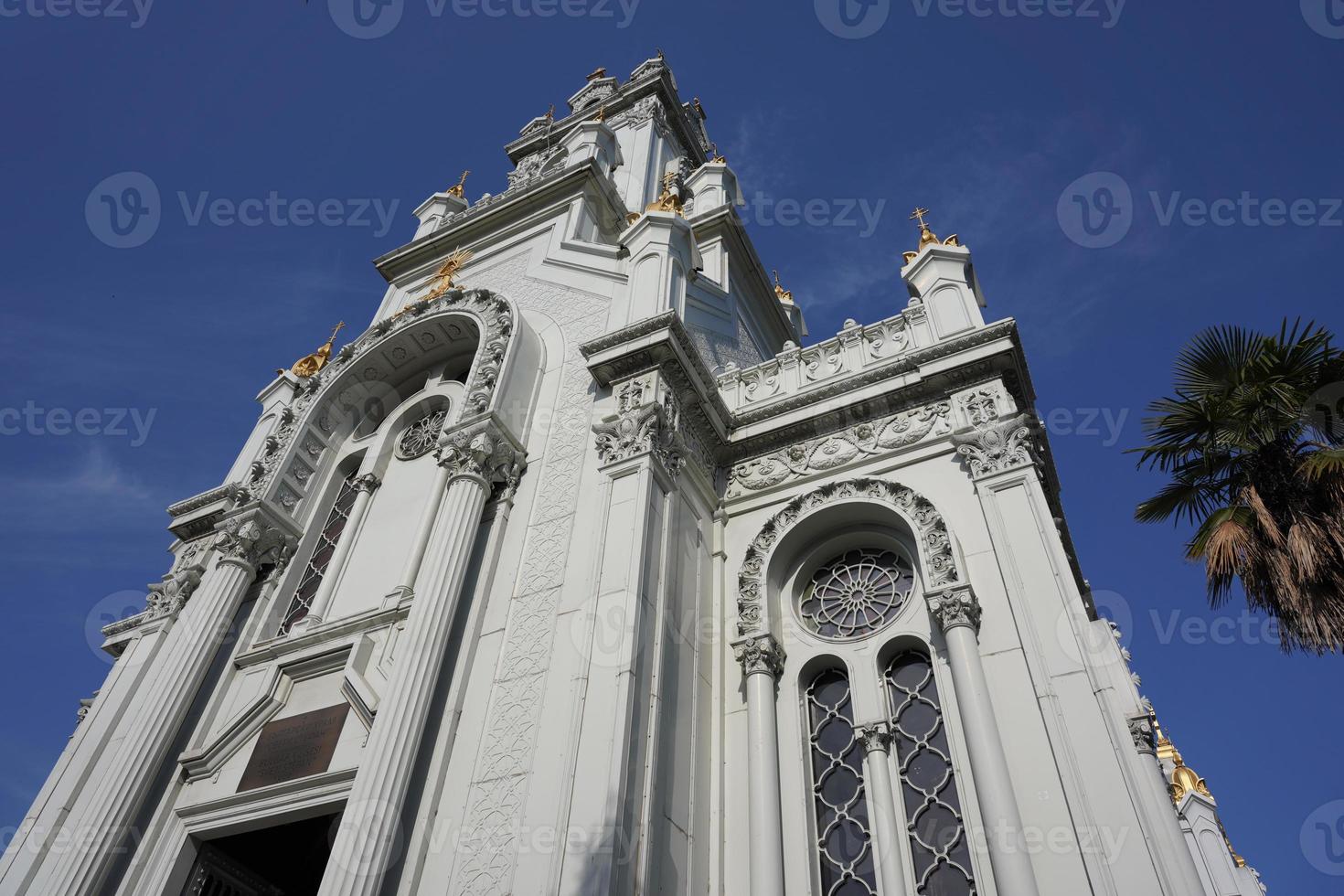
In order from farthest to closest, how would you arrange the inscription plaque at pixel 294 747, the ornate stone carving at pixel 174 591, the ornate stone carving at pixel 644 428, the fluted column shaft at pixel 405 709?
the ornate stone carving at pixel 174 591
the ornate stone carving at pixel 644 428
the inscription plaque at pixel 294 747
the fluted column shaft at pixel 405 709

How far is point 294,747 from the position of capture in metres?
12.9

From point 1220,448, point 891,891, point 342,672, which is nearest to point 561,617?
point 342,672

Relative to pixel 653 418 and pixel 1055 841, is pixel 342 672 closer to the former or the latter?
pixel 653 418

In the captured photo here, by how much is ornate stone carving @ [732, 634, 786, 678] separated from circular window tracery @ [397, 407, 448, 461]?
7.78 meters

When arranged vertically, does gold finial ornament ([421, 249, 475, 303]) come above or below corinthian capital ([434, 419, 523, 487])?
above

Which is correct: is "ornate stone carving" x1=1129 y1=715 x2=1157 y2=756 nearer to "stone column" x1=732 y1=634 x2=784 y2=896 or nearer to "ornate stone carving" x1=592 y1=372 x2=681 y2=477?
"stone column" x1=732 y1=634 x2=784 y2=896

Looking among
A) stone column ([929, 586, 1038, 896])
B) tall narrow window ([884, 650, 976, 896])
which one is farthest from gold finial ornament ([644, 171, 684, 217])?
tall narrow window ([884, 650, 976, 896])

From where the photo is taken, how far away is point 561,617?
11.8m

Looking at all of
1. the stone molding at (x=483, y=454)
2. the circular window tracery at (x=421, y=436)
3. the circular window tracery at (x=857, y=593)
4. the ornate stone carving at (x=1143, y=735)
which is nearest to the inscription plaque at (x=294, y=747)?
the stone molding at (x=483, y=454)

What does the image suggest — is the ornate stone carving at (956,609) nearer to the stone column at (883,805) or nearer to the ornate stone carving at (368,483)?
the stone column at (883,805)

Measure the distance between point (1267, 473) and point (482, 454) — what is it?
33.8 feet

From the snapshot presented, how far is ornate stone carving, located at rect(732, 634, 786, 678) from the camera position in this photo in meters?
12.7

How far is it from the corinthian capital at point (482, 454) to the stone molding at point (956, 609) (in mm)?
6484

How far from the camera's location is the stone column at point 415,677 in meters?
9.82
